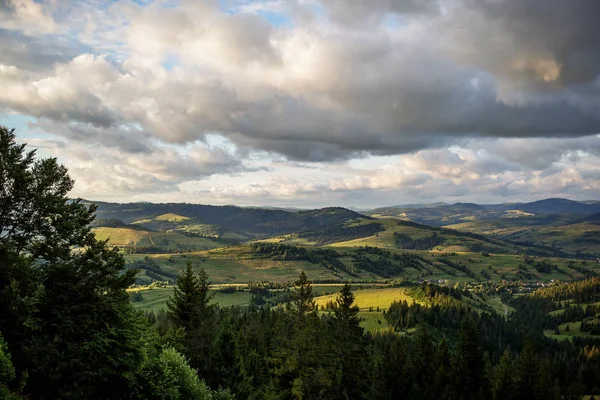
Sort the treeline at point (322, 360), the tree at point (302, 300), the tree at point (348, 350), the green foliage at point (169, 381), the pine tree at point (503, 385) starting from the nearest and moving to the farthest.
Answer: the green foliage at point (169, 381) → the treeline at point (322, 360) → the tree at point (302, 300) → the tree at point (348, 350) → the pine tree at point (503, 385)

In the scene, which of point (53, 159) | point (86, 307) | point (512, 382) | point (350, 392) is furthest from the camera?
point (512, 382)

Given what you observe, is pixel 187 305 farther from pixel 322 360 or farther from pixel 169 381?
pixel 322 360

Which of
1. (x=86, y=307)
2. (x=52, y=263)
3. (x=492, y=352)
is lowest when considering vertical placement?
(x=492, y=352)

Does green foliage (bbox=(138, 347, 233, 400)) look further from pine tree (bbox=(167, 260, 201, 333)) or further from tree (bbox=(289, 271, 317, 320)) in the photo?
tree (bbox=(289, 271, 317, 320))

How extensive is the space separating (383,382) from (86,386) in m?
63.4

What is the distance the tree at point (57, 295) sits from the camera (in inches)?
1211

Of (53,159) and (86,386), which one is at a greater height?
(53,159)

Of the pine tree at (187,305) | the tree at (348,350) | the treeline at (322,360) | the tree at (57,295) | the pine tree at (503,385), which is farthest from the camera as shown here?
the pine tree at (503,385)

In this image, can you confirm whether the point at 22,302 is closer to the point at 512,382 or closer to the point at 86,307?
the point at 86,307

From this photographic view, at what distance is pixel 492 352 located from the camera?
18988 centimetres

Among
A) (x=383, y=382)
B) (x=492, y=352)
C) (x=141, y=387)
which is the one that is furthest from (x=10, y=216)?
(x=492, y=352)

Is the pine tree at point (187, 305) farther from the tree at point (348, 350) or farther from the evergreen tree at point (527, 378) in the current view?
the evergreen tree at point (527, 378)

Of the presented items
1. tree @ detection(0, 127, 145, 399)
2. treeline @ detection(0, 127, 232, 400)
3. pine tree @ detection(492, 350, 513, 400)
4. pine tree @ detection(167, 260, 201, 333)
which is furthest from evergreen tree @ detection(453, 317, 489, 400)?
tree @ detection(0, 127, 145, 399)

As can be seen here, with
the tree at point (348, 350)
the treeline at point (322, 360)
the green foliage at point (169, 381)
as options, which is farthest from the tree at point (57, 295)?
the tree at point (348, 350)
